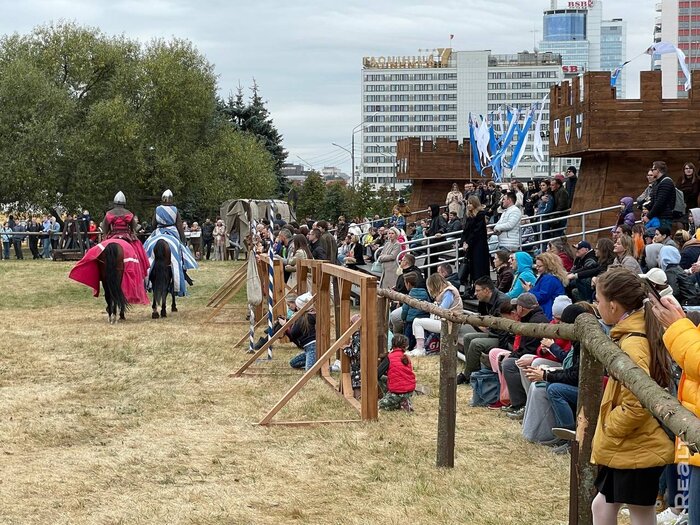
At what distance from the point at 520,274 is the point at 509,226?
164 inches

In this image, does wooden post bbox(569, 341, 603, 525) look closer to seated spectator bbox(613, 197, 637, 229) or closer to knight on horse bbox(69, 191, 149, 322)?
seated spectator bbox(613, 197, 637, 229)

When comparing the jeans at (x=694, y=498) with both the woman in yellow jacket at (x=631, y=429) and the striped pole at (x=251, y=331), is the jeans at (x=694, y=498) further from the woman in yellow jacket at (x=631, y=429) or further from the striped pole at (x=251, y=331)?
the striped pole at (x=251, y=331)

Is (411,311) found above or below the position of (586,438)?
below

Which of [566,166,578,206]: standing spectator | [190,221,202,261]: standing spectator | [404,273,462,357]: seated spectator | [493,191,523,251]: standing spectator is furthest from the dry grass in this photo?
[190,221,202,261]: standing spectator

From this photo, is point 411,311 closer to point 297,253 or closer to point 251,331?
point 251,331

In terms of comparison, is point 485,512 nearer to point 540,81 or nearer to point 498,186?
point 498,186

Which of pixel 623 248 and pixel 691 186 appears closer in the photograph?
pixel 623 248

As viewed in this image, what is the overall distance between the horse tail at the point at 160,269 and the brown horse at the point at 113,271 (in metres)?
0.81

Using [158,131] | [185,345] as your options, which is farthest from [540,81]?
[185,345]

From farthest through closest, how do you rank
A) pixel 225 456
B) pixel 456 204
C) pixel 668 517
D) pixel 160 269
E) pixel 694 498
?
pixel 456 204 → pixel 160 269 → pixel 225 456 → pixel 668 517 → pixel 694 498

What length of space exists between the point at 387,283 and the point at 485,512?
1178 centimetres

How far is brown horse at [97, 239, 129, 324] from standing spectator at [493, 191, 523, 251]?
6.02 meters

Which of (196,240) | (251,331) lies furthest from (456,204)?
(196,240)

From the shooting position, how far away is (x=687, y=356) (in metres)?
4.52
